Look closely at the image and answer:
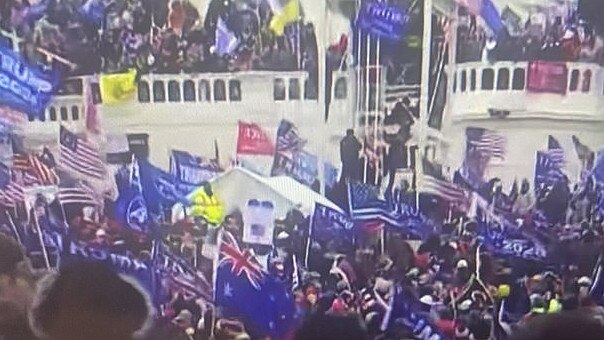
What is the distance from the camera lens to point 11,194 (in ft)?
3.56

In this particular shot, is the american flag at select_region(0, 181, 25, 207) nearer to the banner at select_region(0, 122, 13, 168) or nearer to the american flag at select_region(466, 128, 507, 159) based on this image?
the banner at select_region(0, 122, 13, 168)

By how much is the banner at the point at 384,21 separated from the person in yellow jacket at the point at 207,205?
0.24m

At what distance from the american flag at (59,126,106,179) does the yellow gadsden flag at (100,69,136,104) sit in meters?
0.05

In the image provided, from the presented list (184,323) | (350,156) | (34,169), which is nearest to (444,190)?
(350,156)

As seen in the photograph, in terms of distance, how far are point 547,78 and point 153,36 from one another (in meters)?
0.42

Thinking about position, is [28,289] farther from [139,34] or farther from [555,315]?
[555,315]

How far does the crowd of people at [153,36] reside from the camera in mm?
1056

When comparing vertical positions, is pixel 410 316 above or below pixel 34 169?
below

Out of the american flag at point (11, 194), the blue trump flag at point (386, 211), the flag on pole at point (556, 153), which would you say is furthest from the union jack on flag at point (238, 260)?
the flag on pole at point (556, 153)

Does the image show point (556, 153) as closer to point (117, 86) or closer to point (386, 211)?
point (386, 211)

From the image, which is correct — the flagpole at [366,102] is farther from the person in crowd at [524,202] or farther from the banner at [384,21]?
the person in crowd at [524,202]

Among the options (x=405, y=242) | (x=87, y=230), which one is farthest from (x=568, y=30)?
(x=87, y=230)

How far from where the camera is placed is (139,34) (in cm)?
106

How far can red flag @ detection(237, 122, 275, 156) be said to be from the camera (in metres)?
1.08
